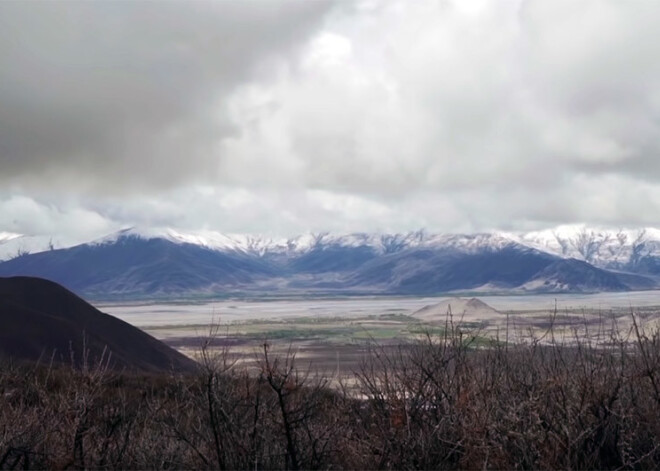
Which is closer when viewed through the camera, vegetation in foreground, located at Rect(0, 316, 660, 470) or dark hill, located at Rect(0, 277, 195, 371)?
vegetation in foreground, located at Rect(0, 316, 660, 470)

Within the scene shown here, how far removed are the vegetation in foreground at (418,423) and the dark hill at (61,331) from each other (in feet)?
136

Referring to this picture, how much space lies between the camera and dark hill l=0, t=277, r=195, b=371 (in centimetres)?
5381

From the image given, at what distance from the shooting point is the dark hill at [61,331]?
177 ft

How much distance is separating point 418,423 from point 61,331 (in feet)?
180

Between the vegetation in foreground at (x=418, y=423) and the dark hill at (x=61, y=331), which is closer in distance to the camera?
the vegetation in foreground at (x=418, y=423)

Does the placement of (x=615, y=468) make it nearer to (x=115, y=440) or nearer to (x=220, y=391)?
(x=220, y=391)

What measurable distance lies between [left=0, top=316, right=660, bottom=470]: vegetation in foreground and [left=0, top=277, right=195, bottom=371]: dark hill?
136 feet

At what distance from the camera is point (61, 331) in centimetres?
Answer: 5850

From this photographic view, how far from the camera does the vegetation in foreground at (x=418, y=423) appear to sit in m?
8.43

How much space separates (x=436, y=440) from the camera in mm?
8734

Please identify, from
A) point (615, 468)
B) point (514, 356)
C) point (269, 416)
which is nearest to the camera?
point (615, 468)

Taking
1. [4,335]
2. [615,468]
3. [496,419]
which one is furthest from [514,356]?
[4,335]

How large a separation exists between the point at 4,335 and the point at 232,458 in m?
52.5

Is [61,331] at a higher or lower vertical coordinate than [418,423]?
lower
